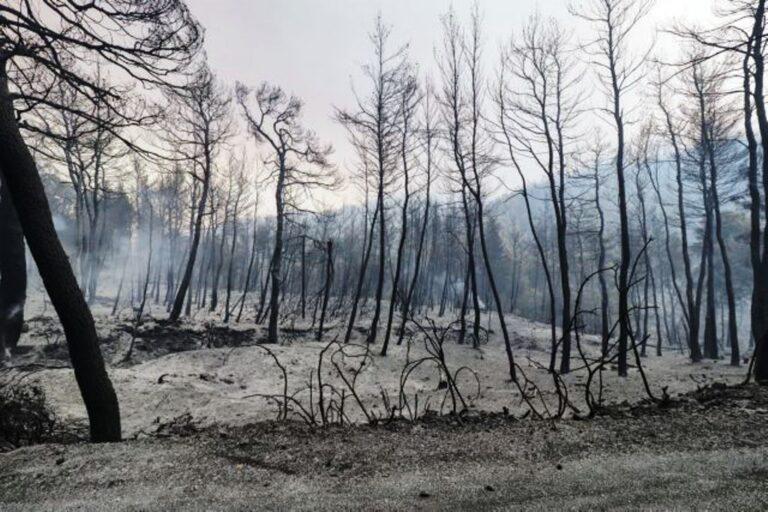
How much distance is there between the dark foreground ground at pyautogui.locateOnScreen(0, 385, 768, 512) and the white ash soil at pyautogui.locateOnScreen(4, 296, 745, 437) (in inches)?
28.5

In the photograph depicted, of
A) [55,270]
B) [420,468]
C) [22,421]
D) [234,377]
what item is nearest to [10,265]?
[234,377]

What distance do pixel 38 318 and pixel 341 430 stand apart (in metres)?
16.7

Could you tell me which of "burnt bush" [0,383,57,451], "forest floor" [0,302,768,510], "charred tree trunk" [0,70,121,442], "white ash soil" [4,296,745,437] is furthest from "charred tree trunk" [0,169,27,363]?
"forest floor" [0,302,768,510]

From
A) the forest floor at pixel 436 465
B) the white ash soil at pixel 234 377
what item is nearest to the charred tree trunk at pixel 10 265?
the white ash soil at pixel 234 377

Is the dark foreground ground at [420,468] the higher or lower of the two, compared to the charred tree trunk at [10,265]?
lower

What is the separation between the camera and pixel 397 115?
17.2m

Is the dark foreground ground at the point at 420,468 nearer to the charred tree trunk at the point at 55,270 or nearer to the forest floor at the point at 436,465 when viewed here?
the forest floor at the point at 436,465

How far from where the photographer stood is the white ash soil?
7.52 m

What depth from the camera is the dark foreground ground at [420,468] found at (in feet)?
7.52

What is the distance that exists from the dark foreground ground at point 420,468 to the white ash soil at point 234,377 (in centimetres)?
72

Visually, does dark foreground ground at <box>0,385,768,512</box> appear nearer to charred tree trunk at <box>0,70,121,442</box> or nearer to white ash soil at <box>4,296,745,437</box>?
white ash soil at <box>4,296,745,437</box>

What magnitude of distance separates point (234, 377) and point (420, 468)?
9765 mm

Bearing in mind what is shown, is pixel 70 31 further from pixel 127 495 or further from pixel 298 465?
pixel 298 465

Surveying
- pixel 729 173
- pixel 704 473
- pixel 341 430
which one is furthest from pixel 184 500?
pixel 729 173
